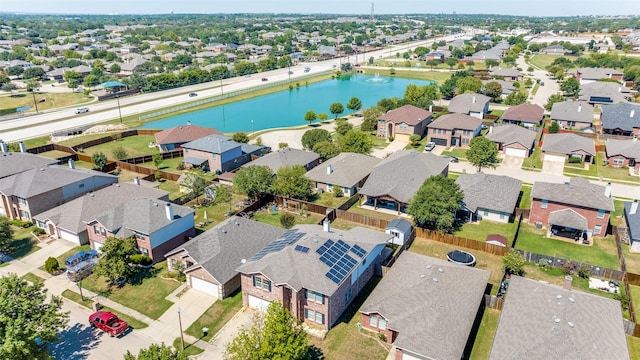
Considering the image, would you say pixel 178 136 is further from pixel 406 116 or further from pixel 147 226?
pixel 406 116

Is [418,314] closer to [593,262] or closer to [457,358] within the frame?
[457,358]

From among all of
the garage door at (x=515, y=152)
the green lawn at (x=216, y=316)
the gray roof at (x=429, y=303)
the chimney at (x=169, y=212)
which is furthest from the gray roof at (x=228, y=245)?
the garage door at (x=515, y=152)

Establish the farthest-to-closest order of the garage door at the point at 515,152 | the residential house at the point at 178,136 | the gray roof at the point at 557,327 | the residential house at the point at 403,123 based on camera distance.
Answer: the residential house at the point at 403,123 < the residential house at the point at 178,136 < the garage door at the point at 515,152 < the gray roof at the point at 557,327

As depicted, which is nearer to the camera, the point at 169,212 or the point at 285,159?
the point at 169,212

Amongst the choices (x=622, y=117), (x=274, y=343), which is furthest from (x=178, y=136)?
(x=622, y=117)

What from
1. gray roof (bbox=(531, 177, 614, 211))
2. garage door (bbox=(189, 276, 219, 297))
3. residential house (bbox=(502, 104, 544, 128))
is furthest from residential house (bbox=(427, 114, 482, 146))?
garage door (bbox=(189, 276, 219, 297))

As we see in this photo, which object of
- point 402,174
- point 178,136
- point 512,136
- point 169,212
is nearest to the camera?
point 169,212

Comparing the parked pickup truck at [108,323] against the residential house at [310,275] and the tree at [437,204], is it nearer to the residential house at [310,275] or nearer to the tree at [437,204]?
the residential house at [310,275]
